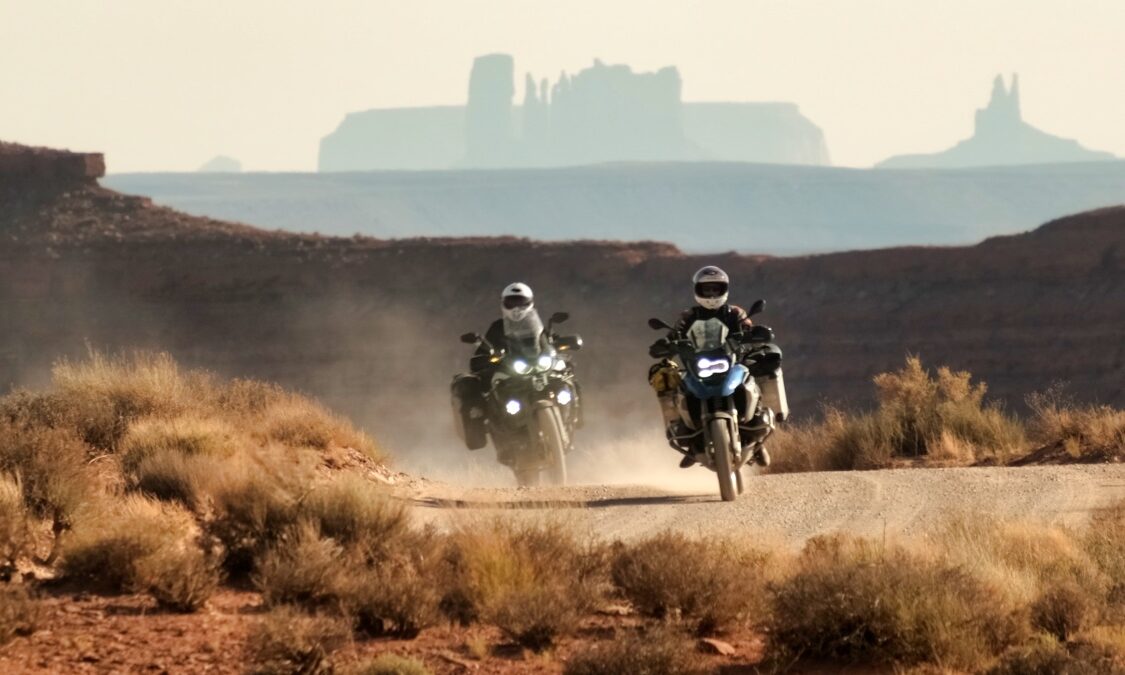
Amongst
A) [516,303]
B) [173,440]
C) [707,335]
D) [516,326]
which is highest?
[516,303]

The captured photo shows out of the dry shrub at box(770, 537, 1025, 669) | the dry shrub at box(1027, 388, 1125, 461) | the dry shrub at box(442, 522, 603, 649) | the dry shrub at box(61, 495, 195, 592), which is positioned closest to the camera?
the dry shrub at box(770, 537, 1025, 669)

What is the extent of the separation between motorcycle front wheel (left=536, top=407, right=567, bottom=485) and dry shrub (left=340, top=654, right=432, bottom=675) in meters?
10.6

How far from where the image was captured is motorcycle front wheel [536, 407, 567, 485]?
62.7ft

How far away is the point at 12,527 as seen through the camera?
1002cm

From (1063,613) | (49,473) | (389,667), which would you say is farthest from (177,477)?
(1063,613)

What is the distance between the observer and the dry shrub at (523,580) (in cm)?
916

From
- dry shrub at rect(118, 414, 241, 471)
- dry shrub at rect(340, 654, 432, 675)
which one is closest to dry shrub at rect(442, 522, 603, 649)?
dry shrub at rect(340, 654, 432, 675)

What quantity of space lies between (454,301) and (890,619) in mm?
61454

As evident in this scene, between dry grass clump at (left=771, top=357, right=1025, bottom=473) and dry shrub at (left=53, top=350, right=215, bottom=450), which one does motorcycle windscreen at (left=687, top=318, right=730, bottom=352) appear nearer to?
dry shrub at (left=53, top=350, right=215, bottom=450)

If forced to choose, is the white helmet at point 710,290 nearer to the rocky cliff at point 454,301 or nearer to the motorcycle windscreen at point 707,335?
the motorcycle windscreen at point 707,335

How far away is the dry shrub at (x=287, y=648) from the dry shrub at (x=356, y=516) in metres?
1.96

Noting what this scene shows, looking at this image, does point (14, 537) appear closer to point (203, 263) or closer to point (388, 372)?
point (388, 372)

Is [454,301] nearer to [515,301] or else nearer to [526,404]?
[526,404]

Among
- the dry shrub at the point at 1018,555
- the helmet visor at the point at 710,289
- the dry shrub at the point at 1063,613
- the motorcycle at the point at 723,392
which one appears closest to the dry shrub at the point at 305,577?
the dry shrub at the point at 1018,555
